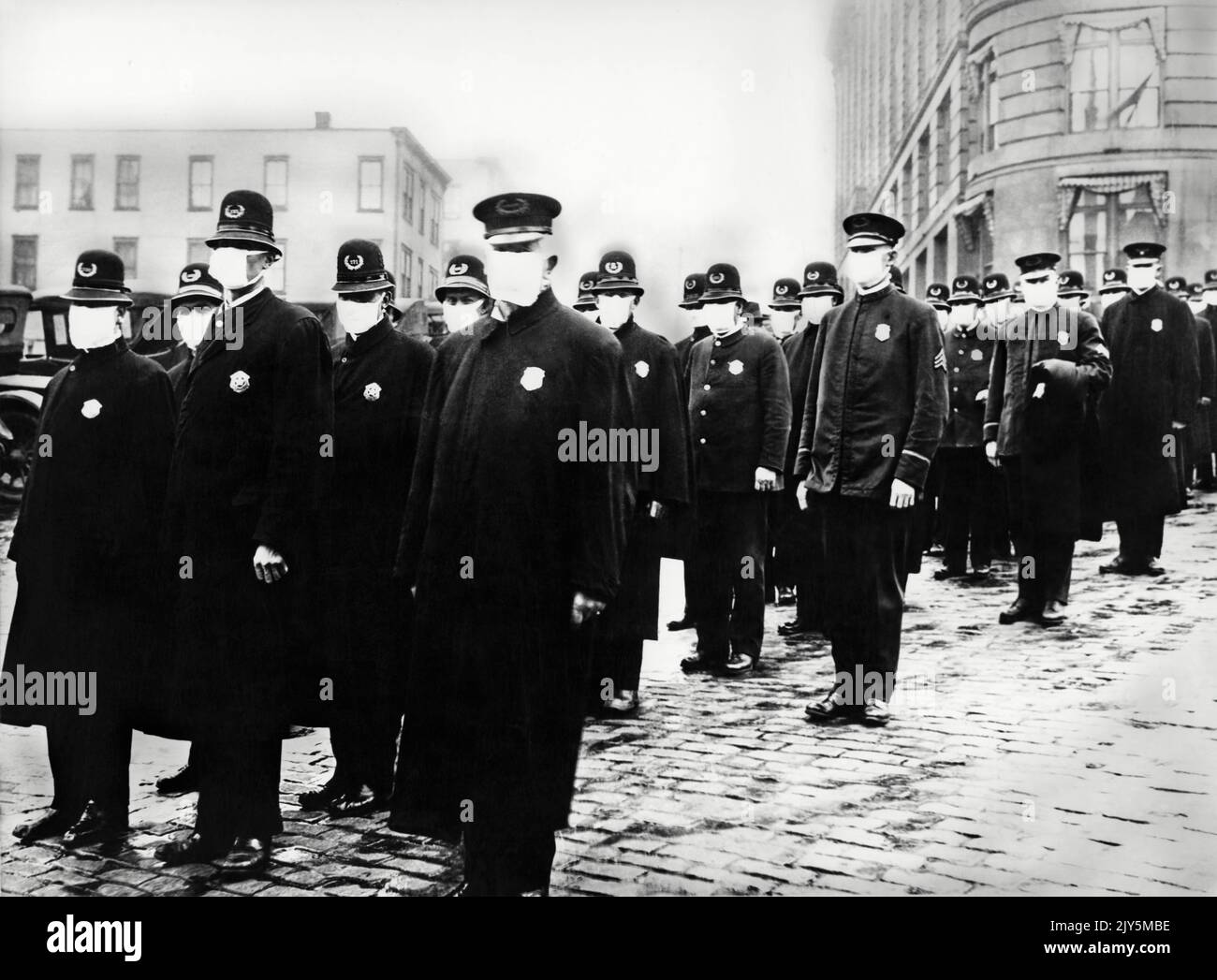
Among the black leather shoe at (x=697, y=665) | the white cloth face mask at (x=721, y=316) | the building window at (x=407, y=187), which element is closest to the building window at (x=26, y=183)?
the building window at (x=407, y=187)

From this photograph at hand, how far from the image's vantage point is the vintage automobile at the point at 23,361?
12.1 m

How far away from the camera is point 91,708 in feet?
14.6

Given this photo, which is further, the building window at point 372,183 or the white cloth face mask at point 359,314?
the building window at point 372,183

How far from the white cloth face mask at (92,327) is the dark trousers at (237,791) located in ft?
5.85

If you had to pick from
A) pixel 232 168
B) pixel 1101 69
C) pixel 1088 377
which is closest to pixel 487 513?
pixel 232 168

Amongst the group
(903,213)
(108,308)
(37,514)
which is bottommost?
(37,514)

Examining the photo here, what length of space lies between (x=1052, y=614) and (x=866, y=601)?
2.94 meters

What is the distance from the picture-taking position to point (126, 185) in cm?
669

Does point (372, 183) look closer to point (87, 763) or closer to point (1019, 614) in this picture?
point (87, 763)

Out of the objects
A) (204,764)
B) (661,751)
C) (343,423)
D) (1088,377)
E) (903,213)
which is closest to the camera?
(204,764)

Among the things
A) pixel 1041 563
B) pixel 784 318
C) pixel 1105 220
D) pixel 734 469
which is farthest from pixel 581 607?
pixel 1105 220

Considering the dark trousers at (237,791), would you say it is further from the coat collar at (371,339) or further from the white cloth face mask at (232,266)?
the coat collar at (371,339)

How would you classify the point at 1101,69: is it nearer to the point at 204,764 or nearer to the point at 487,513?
the point at 487,513
